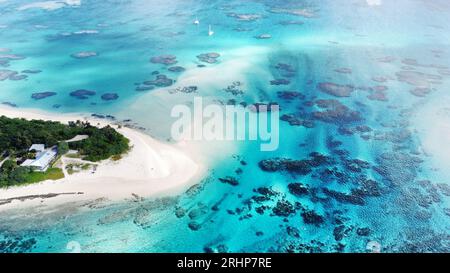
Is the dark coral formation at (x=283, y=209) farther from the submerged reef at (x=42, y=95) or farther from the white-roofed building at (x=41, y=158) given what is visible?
the submerged reef at (x=42, y=95)

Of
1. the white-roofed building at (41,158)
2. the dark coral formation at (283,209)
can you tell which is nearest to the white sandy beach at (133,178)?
the white-roofed building at (41,158)

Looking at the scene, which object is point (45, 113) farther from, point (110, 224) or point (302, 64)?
point (302, 64)

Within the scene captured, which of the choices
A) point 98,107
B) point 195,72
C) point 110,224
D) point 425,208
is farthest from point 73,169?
point 425,208

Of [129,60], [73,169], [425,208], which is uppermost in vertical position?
[129,60]

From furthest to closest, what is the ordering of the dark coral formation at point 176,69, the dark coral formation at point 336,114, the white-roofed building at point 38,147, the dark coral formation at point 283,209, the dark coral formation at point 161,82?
the dark coral formation at point 176,69 < the dark coral formation at point 161,82 < the dark coral formation at point 336,114 < the white-roofed building at point 38,147 < the dark coral formation at point 283,209

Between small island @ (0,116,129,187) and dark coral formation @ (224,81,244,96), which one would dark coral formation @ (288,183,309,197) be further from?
dark coral formation @ (224,81,244,96)

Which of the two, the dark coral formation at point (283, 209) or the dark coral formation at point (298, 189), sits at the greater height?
the dark coral formation at point (298, 189)
